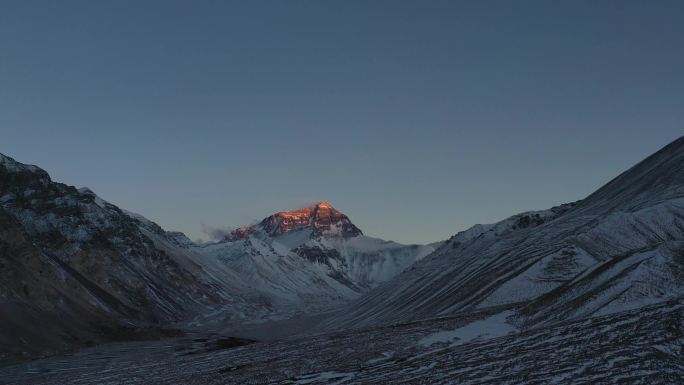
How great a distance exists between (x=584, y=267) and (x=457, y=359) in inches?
2004

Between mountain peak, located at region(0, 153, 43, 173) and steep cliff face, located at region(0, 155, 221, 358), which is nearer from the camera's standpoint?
steep cliff face, located at region(0, 155, 221, 358)

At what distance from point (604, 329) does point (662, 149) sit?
5342 inches

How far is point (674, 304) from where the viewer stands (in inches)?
1251

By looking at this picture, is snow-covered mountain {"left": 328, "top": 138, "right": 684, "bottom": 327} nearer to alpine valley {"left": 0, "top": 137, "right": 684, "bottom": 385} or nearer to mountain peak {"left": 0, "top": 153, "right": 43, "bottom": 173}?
alpine valley {"left": 0, "top": 137, "right": 684, "bottom": 385}

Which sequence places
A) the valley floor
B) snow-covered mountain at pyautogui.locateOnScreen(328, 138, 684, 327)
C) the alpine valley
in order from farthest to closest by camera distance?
snow-covered mountain at pyautogui.locateOnScreen(328, 138, 684, 327) → the alpine valley → the valley floor

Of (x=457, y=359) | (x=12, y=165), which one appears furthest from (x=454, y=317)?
(x=12, y=165)

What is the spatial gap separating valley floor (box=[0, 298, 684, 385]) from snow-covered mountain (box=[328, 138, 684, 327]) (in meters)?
7.03

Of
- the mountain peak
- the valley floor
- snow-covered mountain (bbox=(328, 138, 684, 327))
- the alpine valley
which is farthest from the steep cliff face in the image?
snow-covered mountain (bbox=(328, 138, 684, 327))

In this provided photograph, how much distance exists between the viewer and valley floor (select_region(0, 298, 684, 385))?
990 inches

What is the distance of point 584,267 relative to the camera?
7619cm

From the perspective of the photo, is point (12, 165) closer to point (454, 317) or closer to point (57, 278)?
point (57, 278)

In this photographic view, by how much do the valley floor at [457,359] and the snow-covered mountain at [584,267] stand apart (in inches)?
277

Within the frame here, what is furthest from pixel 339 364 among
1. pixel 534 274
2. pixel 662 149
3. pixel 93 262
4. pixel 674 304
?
pixel 93 262

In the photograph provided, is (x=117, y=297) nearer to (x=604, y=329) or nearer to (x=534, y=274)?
(x=534, y=274)
